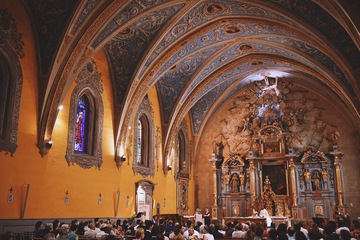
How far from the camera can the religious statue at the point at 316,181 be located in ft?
69.9

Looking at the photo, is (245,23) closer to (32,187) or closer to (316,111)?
(316,111)

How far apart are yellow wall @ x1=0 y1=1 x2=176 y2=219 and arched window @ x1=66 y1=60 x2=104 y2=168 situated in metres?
0.30

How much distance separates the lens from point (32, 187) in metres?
12.1

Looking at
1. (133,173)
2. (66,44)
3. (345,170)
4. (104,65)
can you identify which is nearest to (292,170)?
(345,170)

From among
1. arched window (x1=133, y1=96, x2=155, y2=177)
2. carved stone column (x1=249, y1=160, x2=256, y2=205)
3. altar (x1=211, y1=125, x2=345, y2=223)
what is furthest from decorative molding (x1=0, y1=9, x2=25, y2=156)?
carved stone column (x1=249, y1=160, x2=256, y2=205)

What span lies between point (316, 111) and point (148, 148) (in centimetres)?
1032

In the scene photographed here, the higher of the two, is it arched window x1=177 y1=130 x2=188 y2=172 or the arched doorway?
arched window x1=177 y1=130 x2=188 y2=172

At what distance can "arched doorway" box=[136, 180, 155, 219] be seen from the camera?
18.0m

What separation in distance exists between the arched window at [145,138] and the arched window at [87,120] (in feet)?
10.3

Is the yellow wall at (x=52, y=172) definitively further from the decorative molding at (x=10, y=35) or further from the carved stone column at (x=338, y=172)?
the carved stone column at (x=338, y=172)

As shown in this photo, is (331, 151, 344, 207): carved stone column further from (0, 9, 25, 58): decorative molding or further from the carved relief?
(0, 9, 25, 58): decorative molding

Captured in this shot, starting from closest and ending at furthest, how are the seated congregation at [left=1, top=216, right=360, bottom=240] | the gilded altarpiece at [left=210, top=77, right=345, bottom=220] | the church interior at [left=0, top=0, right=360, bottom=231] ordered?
the seated congregation at [left=1, top=216, right=360, bottom=240], the church interior at [left=0, top=0, right=360, bottom=231], the gilded altarpiece at [left=210, top=77, right=345, bottom=220]

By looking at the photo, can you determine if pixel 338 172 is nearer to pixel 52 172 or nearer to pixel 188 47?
pixel 188 47

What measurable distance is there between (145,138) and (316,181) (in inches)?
394
